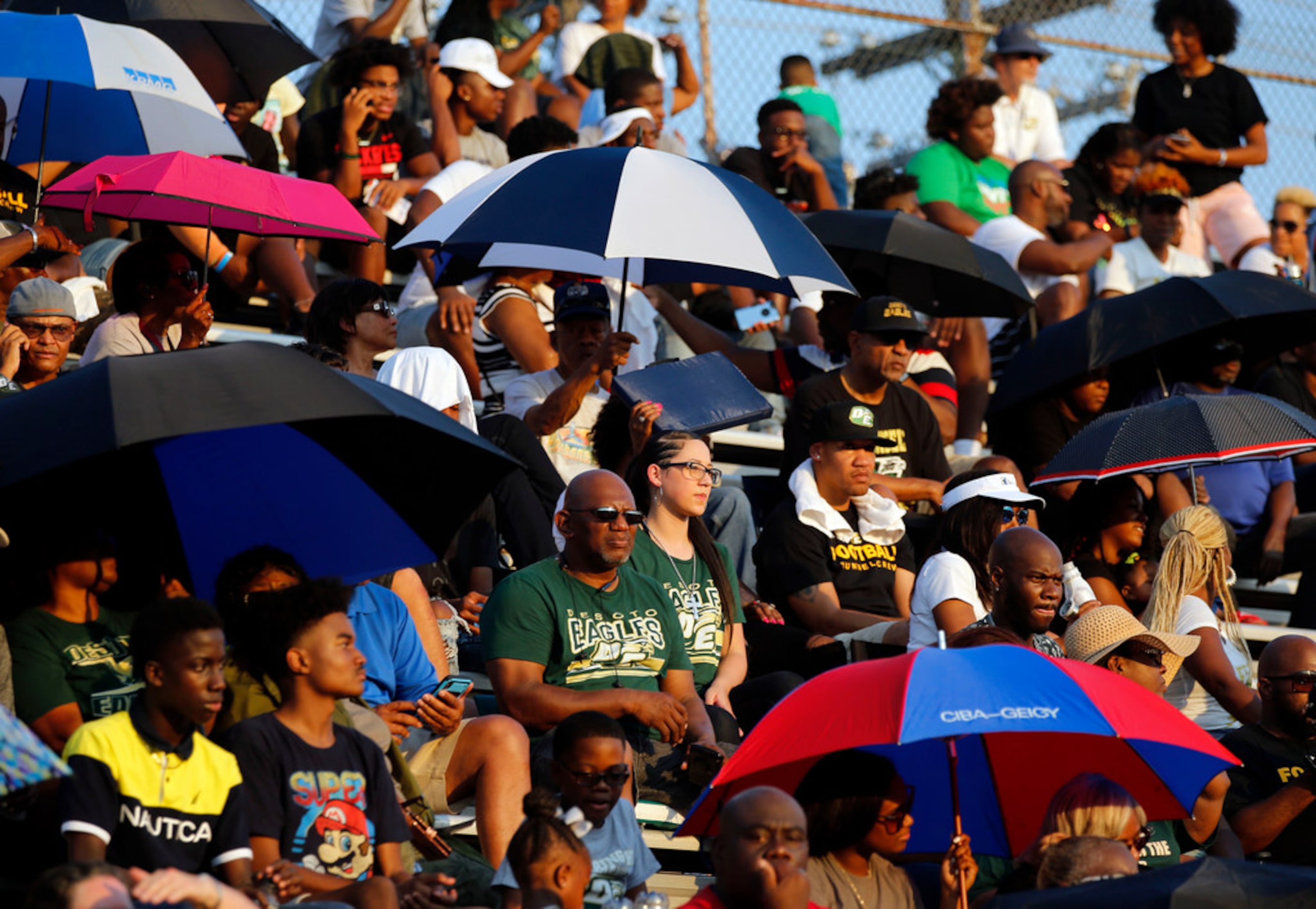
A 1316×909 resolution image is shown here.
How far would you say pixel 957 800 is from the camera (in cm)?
518

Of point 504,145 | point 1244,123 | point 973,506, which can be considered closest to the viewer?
point 973,506

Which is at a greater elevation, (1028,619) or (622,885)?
(1028,619)

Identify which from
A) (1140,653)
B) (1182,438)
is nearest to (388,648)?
(1140,653)

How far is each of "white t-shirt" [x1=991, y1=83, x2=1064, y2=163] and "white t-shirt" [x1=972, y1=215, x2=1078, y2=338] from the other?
2.01 meters

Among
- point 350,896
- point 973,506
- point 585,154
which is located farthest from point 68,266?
point 350,896

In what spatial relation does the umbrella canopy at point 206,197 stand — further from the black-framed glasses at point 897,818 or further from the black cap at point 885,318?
the black-framed glasses at point 897,818

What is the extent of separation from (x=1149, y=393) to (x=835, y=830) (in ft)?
16.4

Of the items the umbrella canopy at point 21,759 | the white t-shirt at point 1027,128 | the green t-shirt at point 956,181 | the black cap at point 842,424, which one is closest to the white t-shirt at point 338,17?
the green t-shirt at point 956,181

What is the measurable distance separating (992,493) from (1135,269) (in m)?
4.33

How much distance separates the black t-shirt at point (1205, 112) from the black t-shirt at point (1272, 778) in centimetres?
657

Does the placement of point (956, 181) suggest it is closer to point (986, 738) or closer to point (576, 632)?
point (576, 632)

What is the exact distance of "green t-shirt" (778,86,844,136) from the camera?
12.6m

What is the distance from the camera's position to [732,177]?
7.50 m

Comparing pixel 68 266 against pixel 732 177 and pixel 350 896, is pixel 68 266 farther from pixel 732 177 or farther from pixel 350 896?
pixel 350 896
